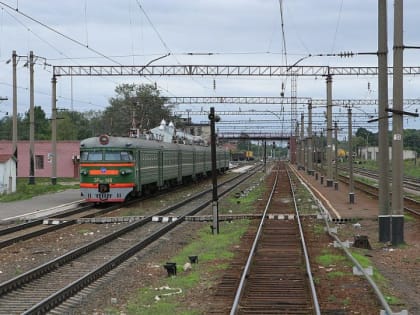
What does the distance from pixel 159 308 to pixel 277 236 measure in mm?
8570

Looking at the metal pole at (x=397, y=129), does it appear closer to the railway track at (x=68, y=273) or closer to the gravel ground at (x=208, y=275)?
the gravel ground at (x=208, y=275)

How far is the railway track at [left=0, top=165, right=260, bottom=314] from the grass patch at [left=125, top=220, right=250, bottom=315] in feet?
3.55

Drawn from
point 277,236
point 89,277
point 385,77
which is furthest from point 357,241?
point 89,277

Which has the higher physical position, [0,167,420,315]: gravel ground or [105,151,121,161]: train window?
[105,151,121,161]: train window

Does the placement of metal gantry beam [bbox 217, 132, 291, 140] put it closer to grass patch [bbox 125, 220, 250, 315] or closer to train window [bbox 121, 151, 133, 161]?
train window [bbox 121, 151, 133, 161]

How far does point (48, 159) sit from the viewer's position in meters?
53.8

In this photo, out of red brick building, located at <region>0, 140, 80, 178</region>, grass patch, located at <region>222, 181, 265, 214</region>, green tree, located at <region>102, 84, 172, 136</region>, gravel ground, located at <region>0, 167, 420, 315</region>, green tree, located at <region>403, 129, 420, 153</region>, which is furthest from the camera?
green tree, located at <region>403, 129, 420, 153</region>

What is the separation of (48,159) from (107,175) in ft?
94.4

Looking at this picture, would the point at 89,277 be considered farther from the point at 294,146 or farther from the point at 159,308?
the point at 294,146

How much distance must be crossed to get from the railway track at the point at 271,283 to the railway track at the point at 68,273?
240cm

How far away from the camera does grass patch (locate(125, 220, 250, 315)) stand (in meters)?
9.12

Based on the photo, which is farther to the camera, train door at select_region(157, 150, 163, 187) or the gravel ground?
train door at select_region(157, 150, 163, 187)

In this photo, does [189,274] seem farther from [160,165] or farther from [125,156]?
[160,165]

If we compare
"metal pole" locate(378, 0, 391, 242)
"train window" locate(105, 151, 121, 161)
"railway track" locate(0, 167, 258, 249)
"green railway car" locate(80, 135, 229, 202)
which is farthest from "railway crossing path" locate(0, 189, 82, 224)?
"metal pole" locate(378, 0, 391, 242)
